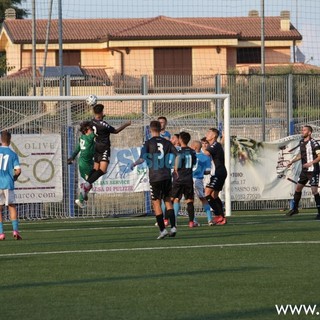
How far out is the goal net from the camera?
2450 cm

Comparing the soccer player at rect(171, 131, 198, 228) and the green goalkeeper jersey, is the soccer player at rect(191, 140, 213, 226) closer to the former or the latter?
the soccer player at rect(171, 131, 198, 228)

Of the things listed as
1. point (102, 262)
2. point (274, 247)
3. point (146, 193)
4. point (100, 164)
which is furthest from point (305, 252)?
→ point (146, 193)

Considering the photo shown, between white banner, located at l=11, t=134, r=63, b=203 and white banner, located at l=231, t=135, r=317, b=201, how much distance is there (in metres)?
4.57

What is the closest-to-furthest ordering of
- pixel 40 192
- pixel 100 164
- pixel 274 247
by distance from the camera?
pixel 274 247 < pixel 100 164 < pixel 40 192

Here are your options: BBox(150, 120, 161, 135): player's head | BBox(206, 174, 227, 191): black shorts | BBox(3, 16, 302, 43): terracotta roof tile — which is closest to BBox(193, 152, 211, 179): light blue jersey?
BBox(206, 174, 227, 191): black shorts

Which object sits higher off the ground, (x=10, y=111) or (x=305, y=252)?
(x=10, y=111)

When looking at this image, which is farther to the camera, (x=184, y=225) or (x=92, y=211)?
(x=92, y=211)

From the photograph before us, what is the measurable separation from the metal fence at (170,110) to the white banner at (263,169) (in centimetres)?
44

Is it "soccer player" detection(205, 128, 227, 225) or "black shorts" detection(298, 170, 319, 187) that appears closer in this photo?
"soccer player" detection(205, 128, 227, 225)

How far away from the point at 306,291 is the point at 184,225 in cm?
1009

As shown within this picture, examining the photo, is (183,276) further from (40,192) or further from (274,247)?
(40,192)

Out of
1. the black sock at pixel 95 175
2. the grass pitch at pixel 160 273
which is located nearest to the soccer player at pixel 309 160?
the grass pitch at pixel 160 273

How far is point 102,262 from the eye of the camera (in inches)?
538

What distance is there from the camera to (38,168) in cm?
2459
